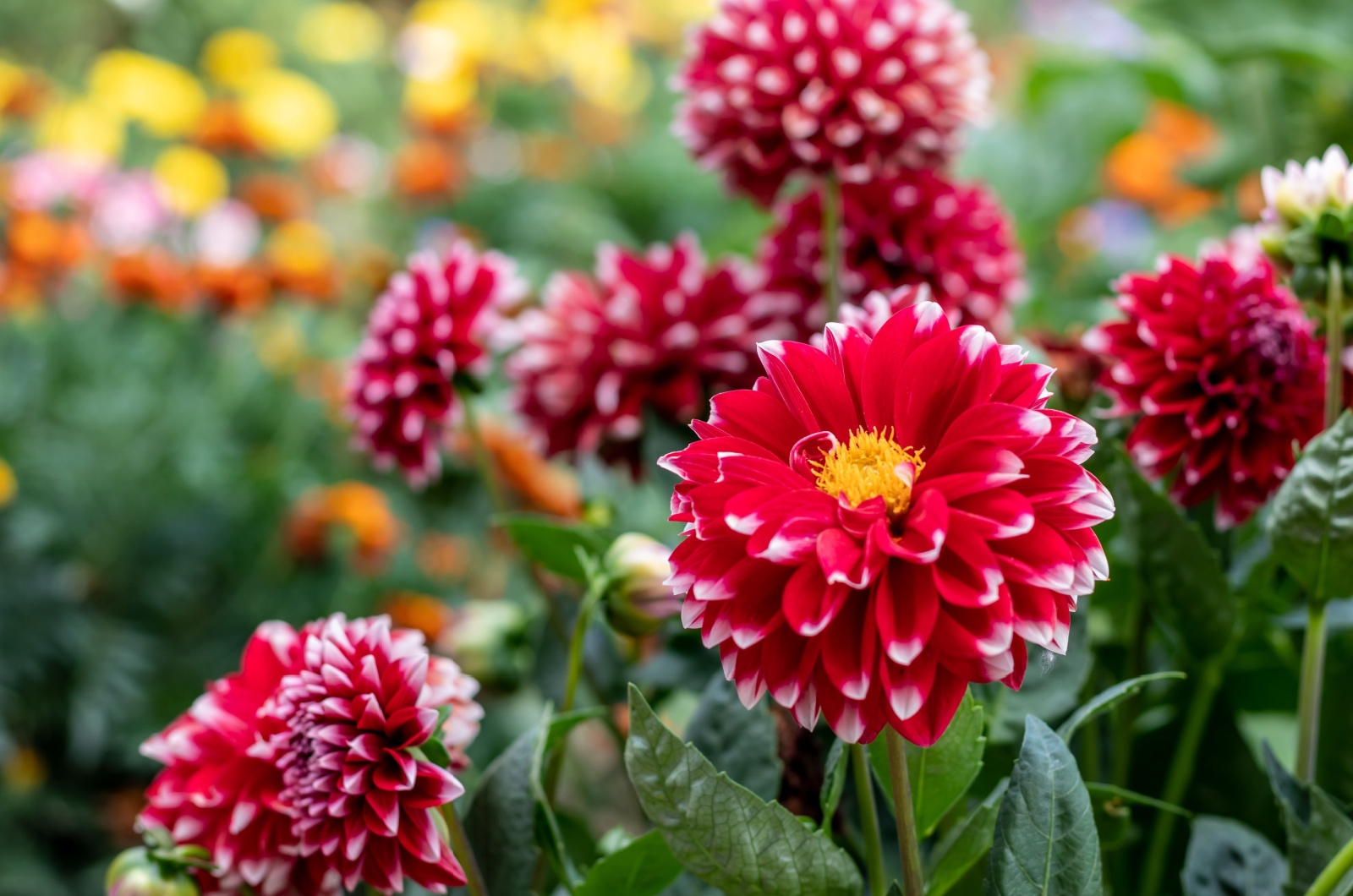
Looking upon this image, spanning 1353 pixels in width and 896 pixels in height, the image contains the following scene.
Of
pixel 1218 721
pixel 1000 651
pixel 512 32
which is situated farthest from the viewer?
pixel 512 32

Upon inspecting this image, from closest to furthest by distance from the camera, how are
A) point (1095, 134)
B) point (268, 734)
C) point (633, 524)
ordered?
point (268, 734), point (633, 524), point (1095, 134)

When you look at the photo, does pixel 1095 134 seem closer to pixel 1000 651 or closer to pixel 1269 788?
pixel 1269 788

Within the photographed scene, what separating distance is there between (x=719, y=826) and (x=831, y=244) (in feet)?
0.88

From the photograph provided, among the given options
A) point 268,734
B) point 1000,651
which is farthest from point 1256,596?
point 268,734

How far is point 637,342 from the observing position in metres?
0.51

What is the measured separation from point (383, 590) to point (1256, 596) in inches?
30.8

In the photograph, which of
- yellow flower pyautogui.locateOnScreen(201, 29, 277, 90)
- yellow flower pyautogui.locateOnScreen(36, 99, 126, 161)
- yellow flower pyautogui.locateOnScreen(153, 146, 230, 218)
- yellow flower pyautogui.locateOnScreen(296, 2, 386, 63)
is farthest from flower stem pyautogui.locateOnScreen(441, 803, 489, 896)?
yellow flower pyautogui.locateOnScreen(296, 2, 386, 63)

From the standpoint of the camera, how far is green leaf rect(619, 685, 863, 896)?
0.89 ft

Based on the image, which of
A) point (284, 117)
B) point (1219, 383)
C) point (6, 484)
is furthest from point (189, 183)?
point (1219, 383)

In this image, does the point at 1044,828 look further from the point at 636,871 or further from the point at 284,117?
the point at 284,117

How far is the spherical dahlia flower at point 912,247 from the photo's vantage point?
0.48 meters

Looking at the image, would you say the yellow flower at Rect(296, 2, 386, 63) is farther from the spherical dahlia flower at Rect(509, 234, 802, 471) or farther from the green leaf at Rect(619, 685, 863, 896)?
the green leaf at Rect(619, 685, 863, 896)

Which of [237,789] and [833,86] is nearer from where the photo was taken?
[237,789]

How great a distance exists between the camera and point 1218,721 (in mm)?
434
